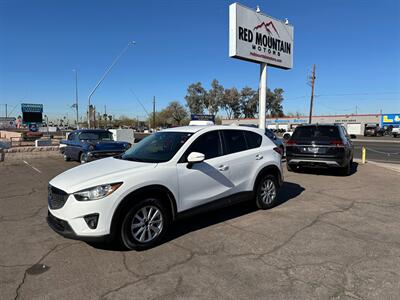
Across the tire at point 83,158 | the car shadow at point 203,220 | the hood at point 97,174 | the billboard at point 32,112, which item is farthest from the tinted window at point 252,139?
the billboard at point 32,112

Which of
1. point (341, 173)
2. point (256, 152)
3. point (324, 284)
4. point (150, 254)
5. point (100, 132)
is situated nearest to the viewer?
point (324, 284)

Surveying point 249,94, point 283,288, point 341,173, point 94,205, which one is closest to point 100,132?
point 341,173

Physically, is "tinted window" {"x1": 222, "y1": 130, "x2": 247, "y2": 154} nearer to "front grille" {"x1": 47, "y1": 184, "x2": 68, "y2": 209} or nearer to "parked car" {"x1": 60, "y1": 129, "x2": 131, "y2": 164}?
"front grille" {"x1": 47, "y1": 184, "x2": 68, "y2": 209}

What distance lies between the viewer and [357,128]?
73.4 meters

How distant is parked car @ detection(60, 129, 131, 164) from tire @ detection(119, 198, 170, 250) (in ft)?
29.6

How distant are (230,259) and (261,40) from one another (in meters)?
11.7

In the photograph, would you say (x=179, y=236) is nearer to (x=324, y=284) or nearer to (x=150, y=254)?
(x=150, y=254)

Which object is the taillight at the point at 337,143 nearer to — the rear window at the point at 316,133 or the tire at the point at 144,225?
the rear window at the point at 316,133

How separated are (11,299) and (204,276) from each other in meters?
1.97

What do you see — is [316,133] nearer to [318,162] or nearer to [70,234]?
[318,162]

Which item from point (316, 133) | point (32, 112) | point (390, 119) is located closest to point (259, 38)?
point (316, 133)

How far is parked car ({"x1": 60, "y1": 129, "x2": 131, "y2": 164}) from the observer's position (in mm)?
12984

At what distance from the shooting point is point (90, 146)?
13.3m

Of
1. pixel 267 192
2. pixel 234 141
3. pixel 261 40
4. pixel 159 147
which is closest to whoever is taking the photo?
pixel 159 147
